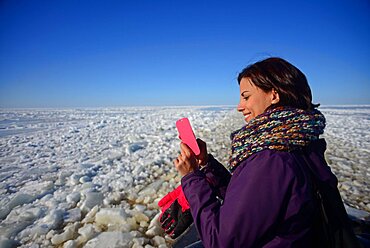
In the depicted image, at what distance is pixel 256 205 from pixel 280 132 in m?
0.37

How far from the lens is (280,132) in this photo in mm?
1027

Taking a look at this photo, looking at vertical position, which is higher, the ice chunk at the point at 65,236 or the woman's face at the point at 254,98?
the woman's face at the point at 254,98

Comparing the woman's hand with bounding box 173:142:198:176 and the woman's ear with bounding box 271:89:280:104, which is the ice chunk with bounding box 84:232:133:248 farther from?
the woman's ear with bounding box 271:89:280:104

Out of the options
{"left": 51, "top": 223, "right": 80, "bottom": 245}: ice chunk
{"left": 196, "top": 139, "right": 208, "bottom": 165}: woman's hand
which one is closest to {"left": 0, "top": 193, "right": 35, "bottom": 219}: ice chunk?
{"left": 51, "top": 223, "right": 80, "bottom": 245}: ice chunk

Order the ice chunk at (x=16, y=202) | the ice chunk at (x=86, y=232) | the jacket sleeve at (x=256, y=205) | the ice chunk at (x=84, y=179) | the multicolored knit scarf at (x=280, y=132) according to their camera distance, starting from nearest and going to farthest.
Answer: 1. the jacket sleeve at (x=256, y=205)
2. the multicolored knit scarf at (x=280, y=132)
3. the ice chunk at (x=86, y=232)
4. the ice chunk at (x=16, y=202)
5. the ice chunk at (x=84, y=179)

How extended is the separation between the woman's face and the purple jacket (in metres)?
0.36

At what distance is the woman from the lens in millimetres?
882

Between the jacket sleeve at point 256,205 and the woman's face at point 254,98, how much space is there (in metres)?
0.40

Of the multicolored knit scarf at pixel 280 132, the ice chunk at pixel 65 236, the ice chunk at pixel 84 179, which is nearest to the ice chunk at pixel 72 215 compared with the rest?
the ice chunk at pixel 65 236

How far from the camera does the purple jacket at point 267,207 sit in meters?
0.87

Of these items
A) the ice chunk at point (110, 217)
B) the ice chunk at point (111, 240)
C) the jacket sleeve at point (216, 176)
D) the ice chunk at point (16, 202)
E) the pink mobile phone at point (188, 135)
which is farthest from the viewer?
the ice chunk at point (16, 202)

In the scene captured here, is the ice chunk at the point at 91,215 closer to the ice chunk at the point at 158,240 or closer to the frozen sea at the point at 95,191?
A: the frozen sea at the point at 95,191

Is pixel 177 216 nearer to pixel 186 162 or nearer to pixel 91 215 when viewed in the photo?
pixel 186 162

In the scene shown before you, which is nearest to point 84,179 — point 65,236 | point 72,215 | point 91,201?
point 91,201
